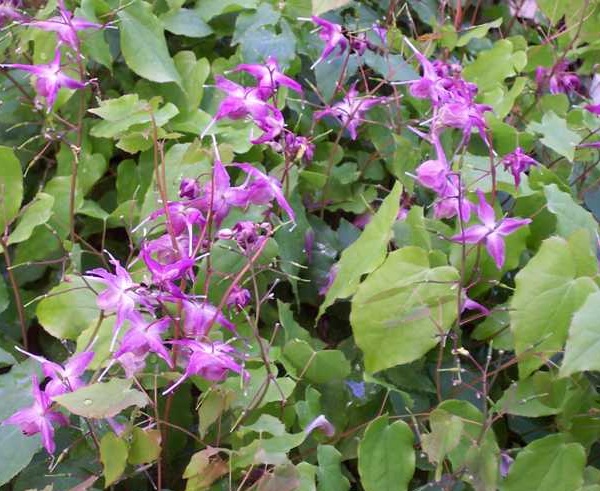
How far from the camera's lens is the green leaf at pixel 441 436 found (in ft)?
2.69

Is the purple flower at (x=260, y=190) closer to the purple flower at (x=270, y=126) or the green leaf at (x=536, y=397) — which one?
the purple flower at (x=270, y=126)

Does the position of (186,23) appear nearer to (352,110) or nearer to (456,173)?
(352,110)

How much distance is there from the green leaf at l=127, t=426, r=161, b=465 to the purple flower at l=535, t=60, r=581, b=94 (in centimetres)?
90

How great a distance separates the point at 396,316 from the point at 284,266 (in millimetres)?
220

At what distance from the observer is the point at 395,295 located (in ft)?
2.91

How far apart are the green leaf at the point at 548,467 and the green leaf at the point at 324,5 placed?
66 centimetres

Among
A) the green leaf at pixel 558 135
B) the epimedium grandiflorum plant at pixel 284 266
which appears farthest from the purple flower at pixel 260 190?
the green leaf at pixel 558 135

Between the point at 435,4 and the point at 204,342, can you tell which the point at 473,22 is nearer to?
the point at 435,4

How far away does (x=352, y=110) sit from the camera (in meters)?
1.14

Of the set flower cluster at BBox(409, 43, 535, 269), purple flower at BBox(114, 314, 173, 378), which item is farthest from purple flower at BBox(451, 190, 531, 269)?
purple flower at BBox(114, 314, 173, 378)

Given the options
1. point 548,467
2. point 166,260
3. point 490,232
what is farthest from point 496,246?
point 166,260

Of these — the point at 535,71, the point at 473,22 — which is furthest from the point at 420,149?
the point at 473,22

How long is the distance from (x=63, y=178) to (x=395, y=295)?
48 cm

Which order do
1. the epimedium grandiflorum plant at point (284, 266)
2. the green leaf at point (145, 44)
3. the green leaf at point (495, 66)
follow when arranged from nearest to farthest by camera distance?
the epimedium grandiflorum plant at point (284, 266) < the green leaf at point (145, 44) < the green leaf at point (495, 66)
